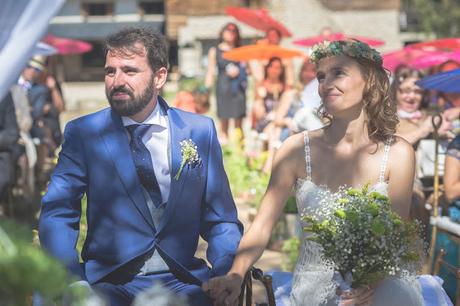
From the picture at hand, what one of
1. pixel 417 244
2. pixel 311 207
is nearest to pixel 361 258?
pixel 417 244

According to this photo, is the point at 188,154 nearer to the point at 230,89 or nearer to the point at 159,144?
the point at 159,144

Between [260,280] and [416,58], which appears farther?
[416,58]

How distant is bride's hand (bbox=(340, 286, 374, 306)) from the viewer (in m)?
3.47

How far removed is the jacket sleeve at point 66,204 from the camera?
349 cm

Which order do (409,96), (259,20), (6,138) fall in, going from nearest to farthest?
(409,96) < (6,138) < (259,20)

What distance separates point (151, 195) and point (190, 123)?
1.17 feet

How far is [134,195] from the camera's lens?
11.9 feet

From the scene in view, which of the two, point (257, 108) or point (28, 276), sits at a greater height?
point (28, 276)

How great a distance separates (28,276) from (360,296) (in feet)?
6.39

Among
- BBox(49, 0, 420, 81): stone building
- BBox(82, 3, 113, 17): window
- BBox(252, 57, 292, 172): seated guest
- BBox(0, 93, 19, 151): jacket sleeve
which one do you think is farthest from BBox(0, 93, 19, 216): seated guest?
BBox(82, 3, 113, 17): window

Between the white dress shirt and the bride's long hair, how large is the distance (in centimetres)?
83

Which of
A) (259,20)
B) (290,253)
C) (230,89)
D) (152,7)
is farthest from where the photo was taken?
→ (152,7)

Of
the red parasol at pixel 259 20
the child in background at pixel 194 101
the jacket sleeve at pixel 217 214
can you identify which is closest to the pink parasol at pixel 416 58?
the red parasol at pixel 259 20

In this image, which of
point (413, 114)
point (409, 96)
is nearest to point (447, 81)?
point (413, 114)
